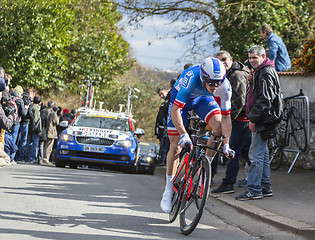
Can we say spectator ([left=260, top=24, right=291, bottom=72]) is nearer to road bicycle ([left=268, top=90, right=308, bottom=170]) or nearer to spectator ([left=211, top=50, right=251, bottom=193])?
road bicycle ([left=268, top=90, right=308, bottom=170])

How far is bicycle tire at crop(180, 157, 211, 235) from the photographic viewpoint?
5672 mm

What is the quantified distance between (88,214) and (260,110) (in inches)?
116

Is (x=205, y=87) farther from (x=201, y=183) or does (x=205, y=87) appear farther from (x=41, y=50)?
(x=41, y=50)

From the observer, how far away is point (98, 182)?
10648 millimetres

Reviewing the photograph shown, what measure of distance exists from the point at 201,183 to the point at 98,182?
16.6 feet

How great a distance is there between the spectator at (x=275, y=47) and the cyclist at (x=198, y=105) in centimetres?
361

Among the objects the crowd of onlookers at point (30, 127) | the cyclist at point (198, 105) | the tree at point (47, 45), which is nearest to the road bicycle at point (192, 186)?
the cyclist at point (198, 105)

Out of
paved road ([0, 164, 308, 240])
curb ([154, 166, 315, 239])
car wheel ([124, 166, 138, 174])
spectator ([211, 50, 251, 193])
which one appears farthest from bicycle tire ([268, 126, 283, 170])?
car wheel ([124, 166, 138, 174])

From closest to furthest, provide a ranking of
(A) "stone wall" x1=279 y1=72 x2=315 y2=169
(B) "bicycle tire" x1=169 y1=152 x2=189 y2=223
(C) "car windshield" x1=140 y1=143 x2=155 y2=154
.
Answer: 1. (B) "bicycle tire" x1=169 y1=152 x2=189 y2=223
2. (A) "stone wall" x1=279 y1=72 x2=315 y2=169
3. (C) "car windshield" x1=140 y1=143 x2=155 y2=154

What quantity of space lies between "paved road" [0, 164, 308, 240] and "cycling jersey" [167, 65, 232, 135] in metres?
1.21

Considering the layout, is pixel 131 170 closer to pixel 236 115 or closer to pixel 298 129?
pixel 298 129

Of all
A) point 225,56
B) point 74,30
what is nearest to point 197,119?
point 225,56

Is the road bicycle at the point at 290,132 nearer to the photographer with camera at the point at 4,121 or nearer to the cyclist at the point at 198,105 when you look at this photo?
the cyclist at the point at 198,105

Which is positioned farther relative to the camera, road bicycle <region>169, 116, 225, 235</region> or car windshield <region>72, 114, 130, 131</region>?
car windshield <region>72, 114, 130, 131</region>
